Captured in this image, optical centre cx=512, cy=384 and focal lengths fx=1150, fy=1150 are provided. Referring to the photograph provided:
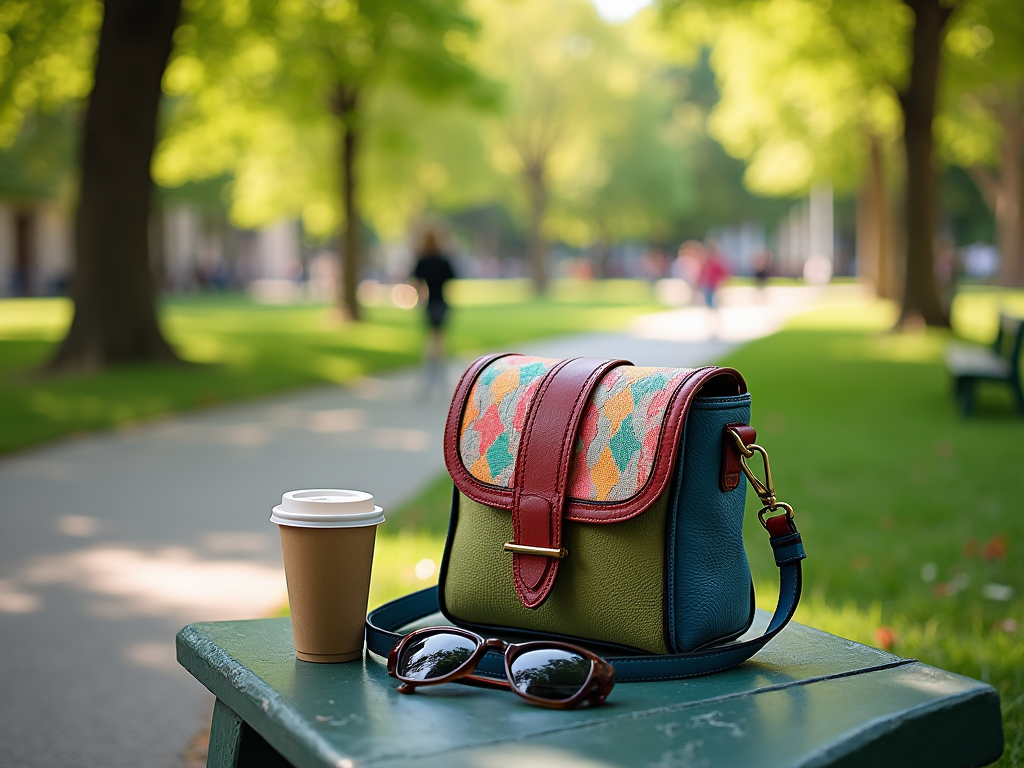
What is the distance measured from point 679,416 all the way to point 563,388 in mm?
257

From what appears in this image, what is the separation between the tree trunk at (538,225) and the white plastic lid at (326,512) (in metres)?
49.1

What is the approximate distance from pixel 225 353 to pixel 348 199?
28.6 ft

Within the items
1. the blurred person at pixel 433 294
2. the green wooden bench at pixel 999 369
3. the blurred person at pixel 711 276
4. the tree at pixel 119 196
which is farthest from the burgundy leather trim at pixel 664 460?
the blurred person at pixel 711 276

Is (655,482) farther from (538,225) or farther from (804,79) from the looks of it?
(538,225)

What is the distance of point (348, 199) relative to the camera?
1016 inches

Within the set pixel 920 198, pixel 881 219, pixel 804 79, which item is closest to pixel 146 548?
pixel 920 198

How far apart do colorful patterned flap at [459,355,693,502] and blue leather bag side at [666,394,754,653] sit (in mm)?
67

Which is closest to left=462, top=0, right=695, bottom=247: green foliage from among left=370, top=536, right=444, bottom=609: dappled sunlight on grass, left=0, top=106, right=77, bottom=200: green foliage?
left=0, top=106, right=77, bottom=200: green foliage

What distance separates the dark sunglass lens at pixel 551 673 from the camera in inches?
68.6

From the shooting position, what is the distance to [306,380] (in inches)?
583

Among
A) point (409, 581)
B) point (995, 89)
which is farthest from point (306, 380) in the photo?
point (995, 89)

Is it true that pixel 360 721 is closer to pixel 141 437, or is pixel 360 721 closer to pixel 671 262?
pixel 141 437

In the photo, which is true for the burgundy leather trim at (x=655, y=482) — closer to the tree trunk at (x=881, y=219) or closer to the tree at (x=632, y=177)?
the tree trunk at (x=881, y=219)

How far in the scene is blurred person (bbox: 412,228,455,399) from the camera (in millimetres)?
13164
